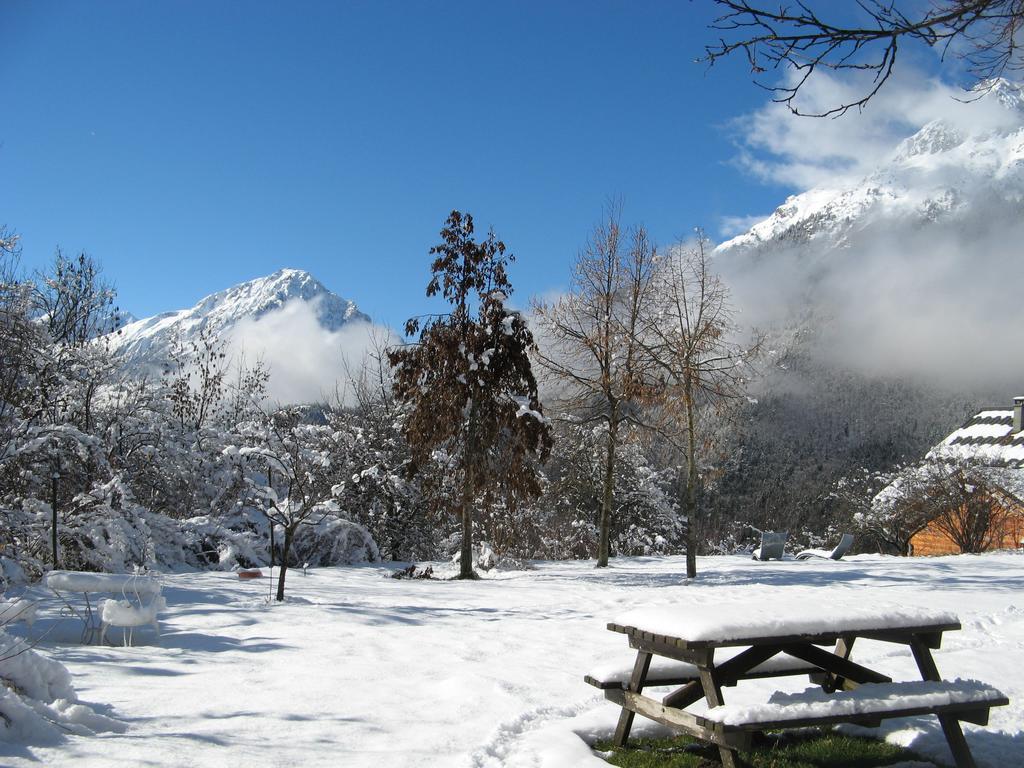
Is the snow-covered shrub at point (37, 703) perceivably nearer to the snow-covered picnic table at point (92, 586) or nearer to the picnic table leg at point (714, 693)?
the snow-covered picnic table at point (92, 586)

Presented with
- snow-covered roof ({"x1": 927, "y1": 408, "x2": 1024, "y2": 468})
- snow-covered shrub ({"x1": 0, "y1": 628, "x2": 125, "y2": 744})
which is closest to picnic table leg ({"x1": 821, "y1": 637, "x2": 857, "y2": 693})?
snow-covered shrub ({"x1": 0, "y1": 628, "x2": 125, "y2": 744})

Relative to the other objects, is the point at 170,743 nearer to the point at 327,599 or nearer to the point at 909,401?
the point at 327,599

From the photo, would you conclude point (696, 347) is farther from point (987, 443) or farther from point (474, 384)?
point (987, 443)

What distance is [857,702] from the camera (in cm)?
409

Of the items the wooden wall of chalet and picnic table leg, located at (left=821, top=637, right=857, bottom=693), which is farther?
the wooden wall of chalet

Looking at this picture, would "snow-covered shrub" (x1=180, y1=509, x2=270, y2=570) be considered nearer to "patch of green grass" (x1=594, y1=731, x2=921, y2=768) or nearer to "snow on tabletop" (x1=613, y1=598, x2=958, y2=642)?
"patch of green grass" (x1=594, y1=731, x2=921, y2=768)

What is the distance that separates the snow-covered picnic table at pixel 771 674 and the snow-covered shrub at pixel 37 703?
9.45 feet

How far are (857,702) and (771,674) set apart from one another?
1.07 m

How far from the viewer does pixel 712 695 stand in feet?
13.8

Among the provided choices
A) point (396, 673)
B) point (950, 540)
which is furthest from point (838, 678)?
point (950, 540)

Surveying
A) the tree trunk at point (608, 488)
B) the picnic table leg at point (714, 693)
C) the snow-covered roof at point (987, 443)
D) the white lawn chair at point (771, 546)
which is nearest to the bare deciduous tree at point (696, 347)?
the tree trunk at point (608, 488)

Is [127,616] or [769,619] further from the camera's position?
[127,616]

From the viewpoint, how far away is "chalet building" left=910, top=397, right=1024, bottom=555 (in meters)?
23.3

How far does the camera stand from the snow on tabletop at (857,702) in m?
3.89
